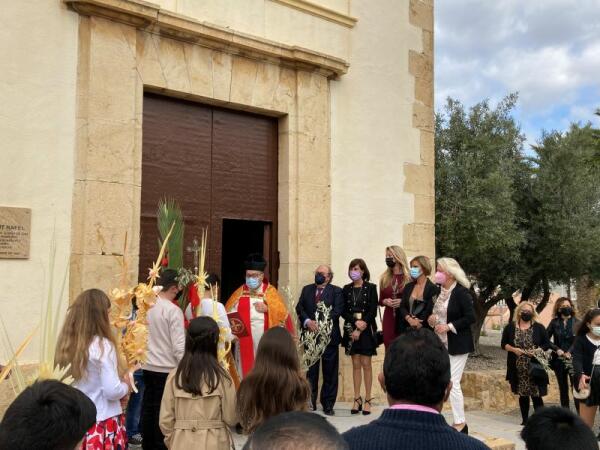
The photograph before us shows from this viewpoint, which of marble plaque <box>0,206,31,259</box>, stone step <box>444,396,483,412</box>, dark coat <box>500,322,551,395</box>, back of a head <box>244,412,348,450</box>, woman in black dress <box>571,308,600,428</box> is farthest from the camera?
stone step <box>444,396,483,412</box>

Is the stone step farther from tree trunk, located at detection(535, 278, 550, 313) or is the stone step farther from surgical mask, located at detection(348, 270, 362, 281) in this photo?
tree trunk, located at detection(535, 278, 550, 313)

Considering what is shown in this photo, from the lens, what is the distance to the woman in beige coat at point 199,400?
384cm

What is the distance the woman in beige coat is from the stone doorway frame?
2.81m

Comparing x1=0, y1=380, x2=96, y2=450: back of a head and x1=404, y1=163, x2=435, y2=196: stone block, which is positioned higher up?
x1=404, y1=163, x2=435, y2=196: stone block

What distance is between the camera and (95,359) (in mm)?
3924

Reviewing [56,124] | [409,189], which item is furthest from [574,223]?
[56,124]

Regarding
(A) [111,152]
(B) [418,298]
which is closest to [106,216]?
(A) [111,152]

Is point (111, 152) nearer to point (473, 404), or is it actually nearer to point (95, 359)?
point (95, 359)

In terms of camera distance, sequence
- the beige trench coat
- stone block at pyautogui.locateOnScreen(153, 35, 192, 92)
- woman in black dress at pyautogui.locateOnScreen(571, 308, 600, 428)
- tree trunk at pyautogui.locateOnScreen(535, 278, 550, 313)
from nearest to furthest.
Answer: the beige trench coat < woman in black dress at pyautogui.locateOnScreen(571, 308, 600, 428) < stone block at pyautogui.locateOnScreen(153, 35, 192, 92) < tree trunk at pyautogui.locateOnScreen(535, 278, 550, 313)

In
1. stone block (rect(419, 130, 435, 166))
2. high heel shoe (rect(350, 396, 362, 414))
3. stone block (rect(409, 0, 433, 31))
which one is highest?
stone block (rect(409, 0, 433, 31))

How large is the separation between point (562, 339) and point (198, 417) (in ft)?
21.0

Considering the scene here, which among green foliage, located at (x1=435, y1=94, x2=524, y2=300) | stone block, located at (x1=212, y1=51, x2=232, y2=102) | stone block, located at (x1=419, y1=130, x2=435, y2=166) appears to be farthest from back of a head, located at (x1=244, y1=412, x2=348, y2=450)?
green foliage, located at (x1=435, y1=94, x2=524, y2=300)

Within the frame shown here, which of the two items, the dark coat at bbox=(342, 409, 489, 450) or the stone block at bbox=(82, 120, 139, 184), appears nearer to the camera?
the dark coat at bbox=(342, 409, 489, 450)

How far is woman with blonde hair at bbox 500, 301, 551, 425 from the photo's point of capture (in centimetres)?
770
